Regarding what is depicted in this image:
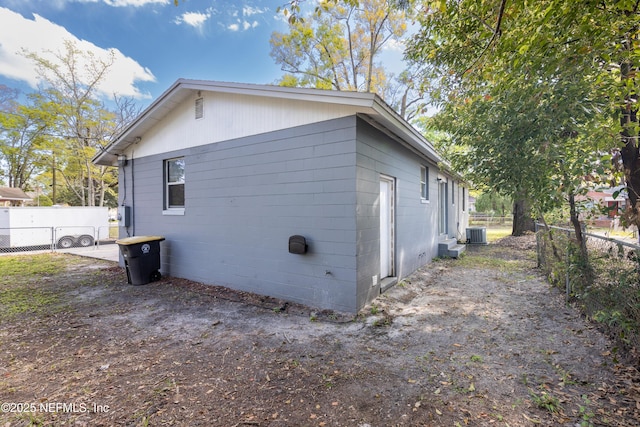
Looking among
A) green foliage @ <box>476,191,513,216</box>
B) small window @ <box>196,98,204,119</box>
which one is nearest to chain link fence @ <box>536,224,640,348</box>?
small window @ <box>196,98,204,119</box>

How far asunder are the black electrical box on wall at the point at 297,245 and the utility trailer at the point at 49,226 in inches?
449

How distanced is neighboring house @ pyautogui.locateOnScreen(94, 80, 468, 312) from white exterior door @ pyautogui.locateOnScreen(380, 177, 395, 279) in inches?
0.8

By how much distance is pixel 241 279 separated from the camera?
568cm

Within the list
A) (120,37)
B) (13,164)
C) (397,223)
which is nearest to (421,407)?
(397,223)

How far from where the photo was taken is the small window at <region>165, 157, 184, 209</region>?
6.85 m

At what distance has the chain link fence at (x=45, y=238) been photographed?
11.8 m

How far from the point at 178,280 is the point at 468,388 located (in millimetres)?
6084

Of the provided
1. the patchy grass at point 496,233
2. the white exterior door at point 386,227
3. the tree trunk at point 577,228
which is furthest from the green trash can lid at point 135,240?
the patchy grass at point 496,233

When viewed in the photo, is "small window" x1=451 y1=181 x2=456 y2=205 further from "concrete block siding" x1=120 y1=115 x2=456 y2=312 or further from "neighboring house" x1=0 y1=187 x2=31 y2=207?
"neighboring house" x1=0 y1=187 x2=31 y2=207

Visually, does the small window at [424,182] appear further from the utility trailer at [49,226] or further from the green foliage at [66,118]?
the green foliage at [66,118]

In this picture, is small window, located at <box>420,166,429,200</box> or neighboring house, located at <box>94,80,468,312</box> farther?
small window, located at <box>420,166,429,200</box>

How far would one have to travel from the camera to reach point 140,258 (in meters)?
6.38

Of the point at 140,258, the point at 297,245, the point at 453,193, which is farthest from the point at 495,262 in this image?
the point at 140,258

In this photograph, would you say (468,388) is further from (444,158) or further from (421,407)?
(444,158)
